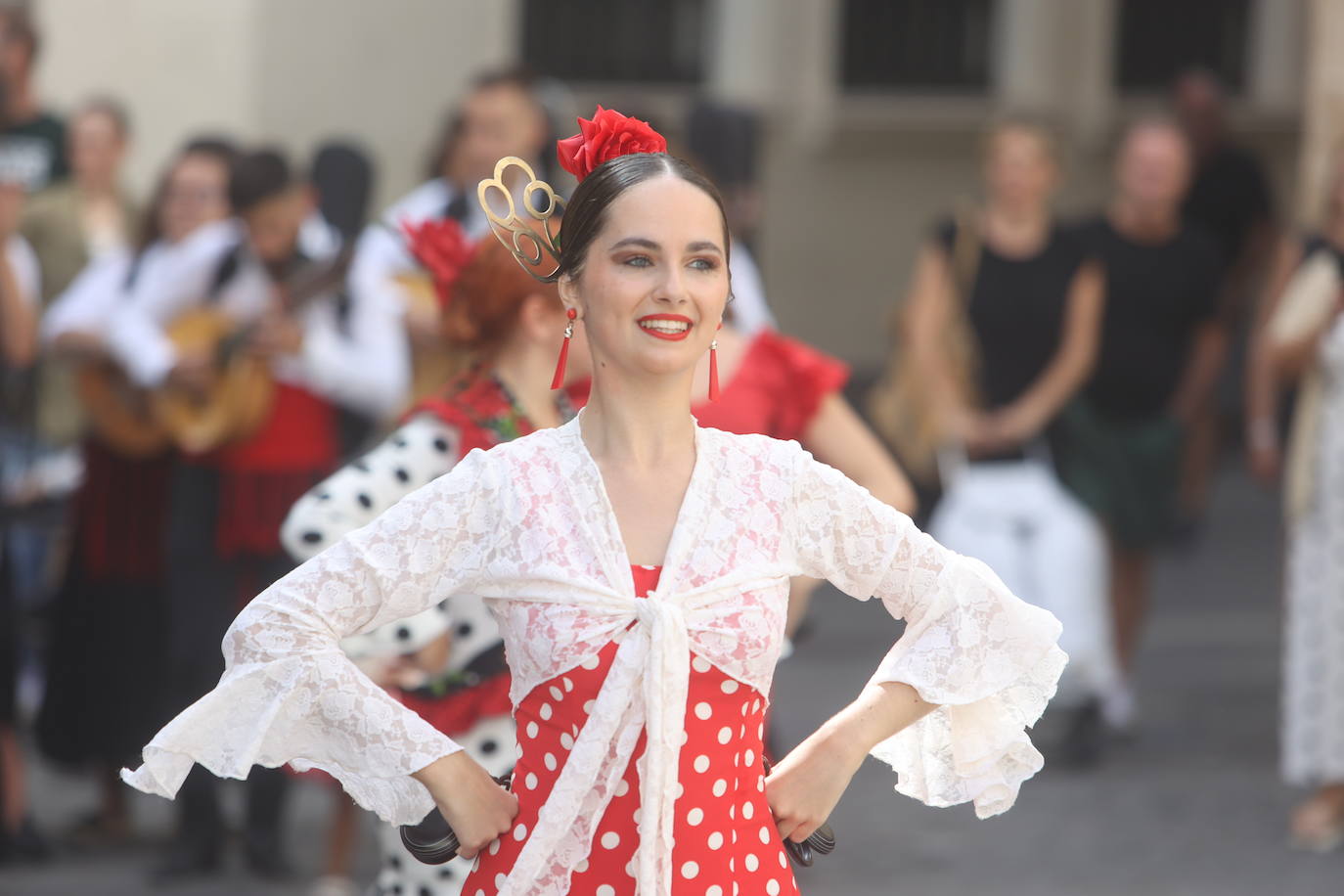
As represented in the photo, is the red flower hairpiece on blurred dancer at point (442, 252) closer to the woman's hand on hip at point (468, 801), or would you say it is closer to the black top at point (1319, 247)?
the woman's hand on hip at point (468, 801)

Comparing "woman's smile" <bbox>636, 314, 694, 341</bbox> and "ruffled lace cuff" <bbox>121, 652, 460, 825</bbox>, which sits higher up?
"woman's smile" <bbox>636, 314, 694, 341</bbox>

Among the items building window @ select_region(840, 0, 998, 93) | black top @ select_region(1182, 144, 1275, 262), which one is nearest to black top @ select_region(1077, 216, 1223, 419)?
black top @ select_region(1182, 144, 1275, 262)

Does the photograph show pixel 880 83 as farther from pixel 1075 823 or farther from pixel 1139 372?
pixel 1075 823

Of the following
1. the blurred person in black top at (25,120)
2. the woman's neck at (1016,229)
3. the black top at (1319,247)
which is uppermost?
the blurred person in black top at (25,120)

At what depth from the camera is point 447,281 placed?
3922 millimetres

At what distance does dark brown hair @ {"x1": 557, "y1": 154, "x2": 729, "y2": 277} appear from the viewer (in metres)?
2.67

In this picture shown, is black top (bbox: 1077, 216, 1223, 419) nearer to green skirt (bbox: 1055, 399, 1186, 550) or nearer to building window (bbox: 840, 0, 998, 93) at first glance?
green skirt (bbox: 1055, 399, 1186, 550)

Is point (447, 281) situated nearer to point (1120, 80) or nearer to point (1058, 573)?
point (1058, 573)

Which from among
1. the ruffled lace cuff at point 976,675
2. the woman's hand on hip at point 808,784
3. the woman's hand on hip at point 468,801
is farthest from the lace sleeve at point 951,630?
the woman's hand on hip at point 468,801

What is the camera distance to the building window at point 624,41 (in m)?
14.8

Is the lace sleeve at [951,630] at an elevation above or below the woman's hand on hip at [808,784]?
above

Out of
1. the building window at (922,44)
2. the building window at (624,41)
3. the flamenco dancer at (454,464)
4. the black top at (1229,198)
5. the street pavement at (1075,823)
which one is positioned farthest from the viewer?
the building window at (922,44)

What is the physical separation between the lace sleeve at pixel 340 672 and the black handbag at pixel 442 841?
1.2 inches

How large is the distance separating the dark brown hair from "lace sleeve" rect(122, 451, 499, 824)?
0.31m
